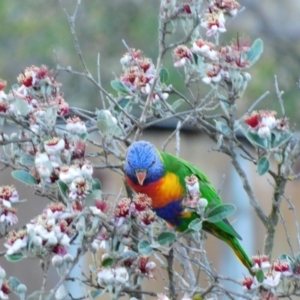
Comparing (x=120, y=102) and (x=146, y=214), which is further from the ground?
(x=120, y=102)

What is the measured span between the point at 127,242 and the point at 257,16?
13.0 ft

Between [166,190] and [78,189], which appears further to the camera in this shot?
[166,190]

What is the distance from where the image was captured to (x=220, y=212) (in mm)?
1097

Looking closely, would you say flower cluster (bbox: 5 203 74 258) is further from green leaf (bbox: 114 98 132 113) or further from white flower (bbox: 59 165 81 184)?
green leaf (bbox: 114 98 132 113)

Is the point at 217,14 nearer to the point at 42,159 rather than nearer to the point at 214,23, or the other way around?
the point at 214,23

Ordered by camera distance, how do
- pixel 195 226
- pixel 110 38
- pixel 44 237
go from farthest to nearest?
pixel 110 38 < pixel 195 226 < pixel 44 237

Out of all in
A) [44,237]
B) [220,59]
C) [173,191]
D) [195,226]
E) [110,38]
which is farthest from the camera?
[110,38]

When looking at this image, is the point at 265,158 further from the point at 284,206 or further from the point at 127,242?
the point at 284,206

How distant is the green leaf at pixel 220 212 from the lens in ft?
3.57

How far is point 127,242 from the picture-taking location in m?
1.08

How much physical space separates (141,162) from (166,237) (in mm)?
316

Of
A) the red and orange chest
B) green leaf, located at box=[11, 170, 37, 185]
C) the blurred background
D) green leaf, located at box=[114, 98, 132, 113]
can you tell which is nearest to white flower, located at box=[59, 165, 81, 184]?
green leaf, located at box=[11, 170, 37, 185]

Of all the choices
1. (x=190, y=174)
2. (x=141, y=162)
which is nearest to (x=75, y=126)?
(x=141, y=162)

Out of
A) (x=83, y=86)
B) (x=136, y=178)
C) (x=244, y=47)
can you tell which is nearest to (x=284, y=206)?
(x=136, y=178)
